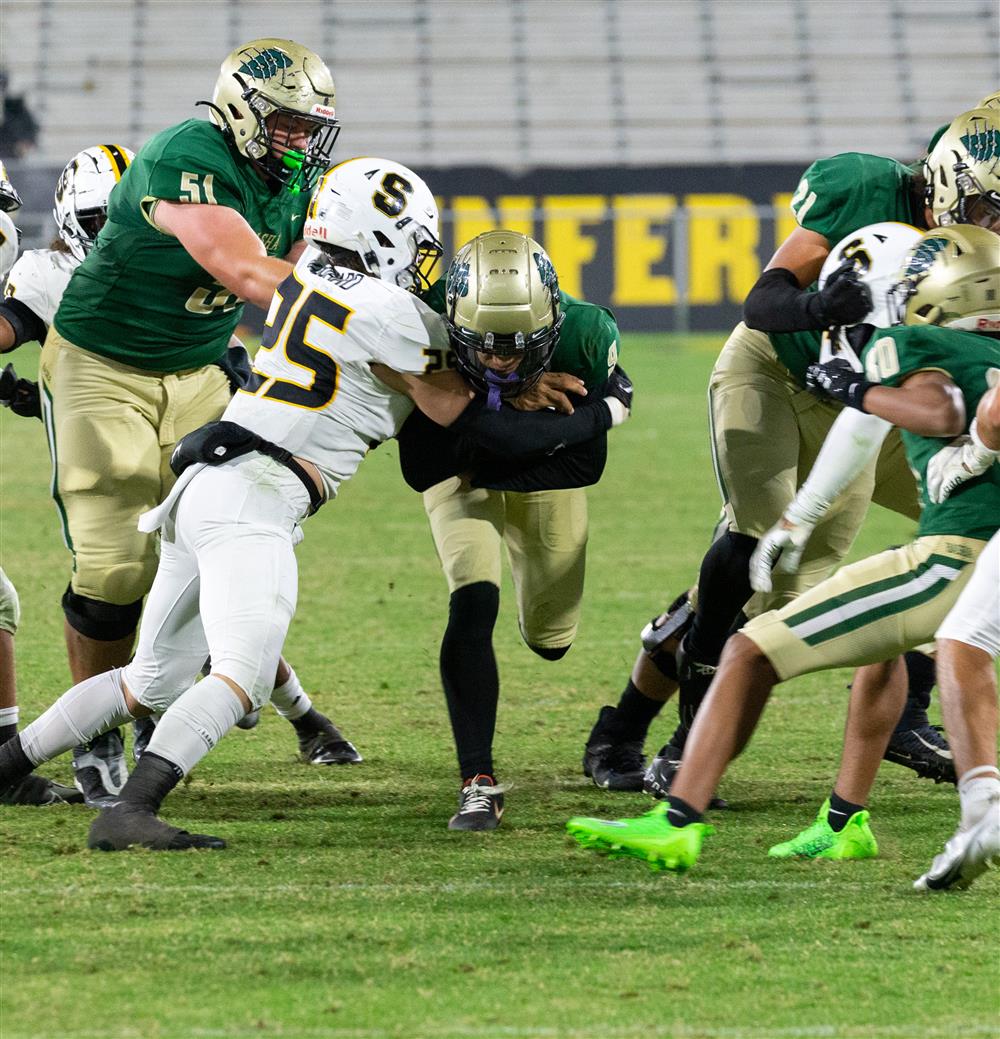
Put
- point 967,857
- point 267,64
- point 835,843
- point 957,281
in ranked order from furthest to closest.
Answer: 1. point 267,64
2. point 835,843
3. point 957,281
4. point 967,857

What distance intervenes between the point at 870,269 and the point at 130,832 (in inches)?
80.8

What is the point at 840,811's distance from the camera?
374cm

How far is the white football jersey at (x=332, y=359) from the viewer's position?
3.83 meters

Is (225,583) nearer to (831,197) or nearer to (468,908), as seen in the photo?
(468,908)

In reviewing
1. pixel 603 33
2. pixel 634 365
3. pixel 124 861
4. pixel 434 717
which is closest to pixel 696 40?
pixel 603 33

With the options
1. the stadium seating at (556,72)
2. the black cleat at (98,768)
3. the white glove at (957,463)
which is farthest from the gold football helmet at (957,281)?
the stadium seating at (556,72)

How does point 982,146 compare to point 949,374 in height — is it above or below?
above

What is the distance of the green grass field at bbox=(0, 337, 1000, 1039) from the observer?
8.86 feet

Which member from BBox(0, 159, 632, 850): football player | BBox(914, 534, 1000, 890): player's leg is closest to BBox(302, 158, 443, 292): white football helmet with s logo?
BBox(0, 159, 632, 850): football player

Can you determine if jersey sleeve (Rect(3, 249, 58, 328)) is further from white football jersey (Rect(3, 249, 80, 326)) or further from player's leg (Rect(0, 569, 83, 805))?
player's leg (Rect(0, 569, 83, 805))

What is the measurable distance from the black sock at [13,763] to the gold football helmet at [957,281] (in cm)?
222

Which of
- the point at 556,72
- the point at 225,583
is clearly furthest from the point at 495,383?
the point at 556,72

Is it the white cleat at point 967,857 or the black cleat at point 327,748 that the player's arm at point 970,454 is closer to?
the white cleat at point 967,857

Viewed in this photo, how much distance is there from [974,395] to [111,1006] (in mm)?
2022
